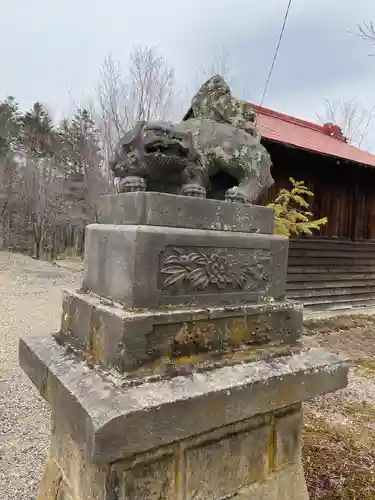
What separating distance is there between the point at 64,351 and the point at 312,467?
2046 millimetres

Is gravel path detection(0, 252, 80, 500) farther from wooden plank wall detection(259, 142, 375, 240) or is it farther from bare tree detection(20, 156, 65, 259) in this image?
bare tree detection(20, 156, 65, 259)

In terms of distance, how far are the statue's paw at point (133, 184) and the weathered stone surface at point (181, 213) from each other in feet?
0.11

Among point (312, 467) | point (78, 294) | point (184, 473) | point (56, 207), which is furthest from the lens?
point (56, 207)

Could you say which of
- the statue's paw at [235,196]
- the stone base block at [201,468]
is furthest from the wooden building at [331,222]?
the stone base block at [201,468]

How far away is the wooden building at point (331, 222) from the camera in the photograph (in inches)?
295

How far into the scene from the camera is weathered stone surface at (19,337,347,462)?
113 cm

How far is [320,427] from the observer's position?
10.7ft

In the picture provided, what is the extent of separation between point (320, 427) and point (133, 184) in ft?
9.75

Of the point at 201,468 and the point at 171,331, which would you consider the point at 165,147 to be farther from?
the point at 201,468

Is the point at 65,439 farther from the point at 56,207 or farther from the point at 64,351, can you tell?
the point at 56,207

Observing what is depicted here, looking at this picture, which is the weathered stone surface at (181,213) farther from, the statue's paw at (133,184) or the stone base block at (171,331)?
the stone base block at (171,331)

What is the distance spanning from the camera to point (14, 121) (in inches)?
1011

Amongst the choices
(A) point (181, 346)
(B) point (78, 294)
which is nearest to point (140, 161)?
(B) point (78, 294)

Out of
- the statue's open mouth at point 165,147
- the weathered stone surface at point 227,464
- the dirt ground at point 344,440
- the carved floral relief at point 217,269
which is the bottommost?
the dirt ground at point 344,440
